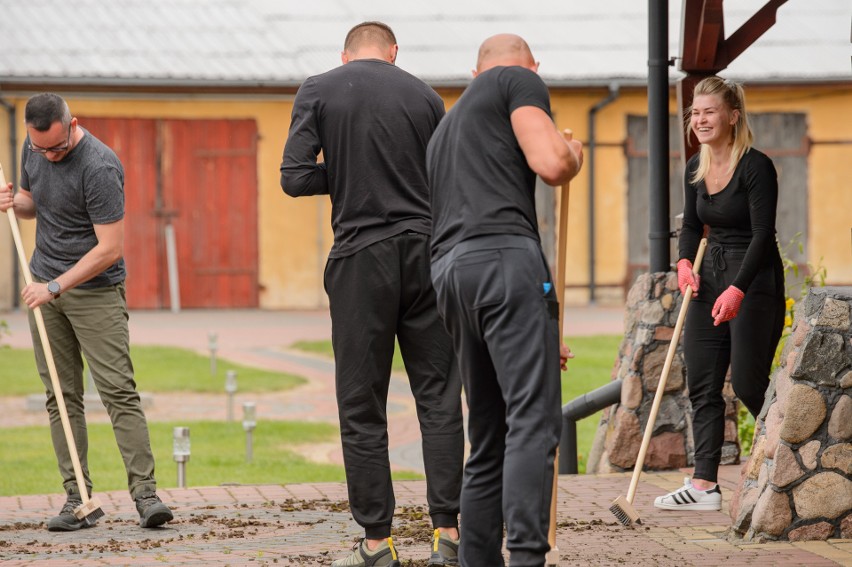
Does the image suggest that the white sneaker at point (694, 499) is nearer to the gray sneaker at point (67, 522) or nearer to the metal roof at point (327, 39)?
the gray sneaker at point (67, 522)

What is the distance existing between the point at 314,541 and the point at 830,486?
2.16 meters

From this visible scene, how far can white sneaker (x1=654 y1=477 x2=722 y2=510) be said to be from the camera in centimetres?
649

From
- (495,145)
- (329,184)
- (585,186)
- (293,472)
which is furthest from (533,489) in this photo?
(585,186)

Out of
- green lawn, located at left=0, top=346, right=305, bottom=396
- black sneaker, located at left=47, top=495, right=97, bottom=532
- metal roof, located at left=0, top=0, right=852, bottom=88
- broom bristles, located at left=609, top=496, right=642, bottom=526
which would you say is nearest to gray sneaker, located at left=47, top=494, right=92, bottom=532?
black sneaker, located at left=47, top=495, right=97, bottom=532

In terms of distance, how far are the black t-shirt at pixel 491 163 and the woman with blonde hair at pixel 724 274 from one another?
1906 millimetres

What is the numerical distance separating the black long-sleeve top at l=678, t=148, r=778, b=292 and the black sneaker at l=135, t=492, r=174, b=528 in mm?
2663

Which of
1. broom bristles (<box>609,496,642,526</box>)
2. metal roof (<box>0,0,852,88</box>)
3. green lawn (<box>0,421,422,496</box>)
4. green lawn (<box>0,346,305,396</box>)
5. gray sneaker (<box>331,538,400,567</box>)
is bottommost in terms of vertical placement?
green lawn (<box>0,421,422,496</box>)

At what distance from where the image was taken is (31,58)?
2177 cm

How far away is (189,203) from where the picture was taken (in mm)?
21656

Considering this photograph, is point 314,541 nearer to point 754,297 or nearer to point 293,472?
point 754,297

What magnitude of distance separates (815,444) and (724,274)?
940 millimetres

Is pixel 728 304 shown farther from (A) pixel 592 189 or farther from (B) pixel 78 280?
(A) pixel 592 189

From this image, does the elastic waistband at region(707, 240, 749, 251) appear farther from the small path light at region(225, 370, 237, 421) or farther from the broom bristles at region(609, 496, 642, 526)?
the small path light at region(225, 370, 237, 421)

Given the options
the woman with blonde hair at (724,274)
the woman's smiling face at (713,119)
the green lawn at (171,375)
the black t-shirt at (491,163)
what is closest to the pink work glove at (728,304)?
the woman with blonde hair at (724,274)
